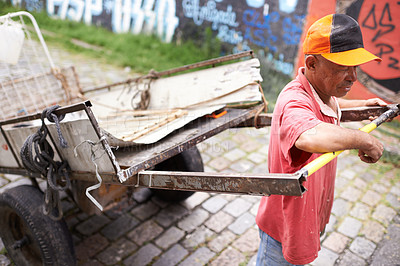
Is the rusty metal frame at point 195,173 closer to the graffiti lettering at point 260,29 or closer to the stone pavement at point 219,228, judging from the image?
the stone pavement at point 219,228

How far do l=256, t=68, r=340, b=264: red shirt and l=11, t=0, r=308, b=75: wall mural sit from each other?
198 inches

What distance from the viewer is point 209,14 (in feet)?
25.3

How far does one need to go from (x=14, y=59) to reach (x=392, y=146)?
5.15 metres

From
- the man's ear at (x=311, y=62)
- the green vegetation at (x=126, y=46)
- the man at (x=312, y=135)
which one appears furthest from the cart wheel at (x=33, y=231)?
the green vegetation at (x=126, y=46)

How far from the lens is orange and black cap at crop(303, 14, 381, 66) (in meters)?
1.58

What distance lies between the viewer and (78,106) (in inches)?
72.7

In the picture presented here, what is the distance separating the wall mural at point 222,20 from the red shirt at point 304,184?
5.02m

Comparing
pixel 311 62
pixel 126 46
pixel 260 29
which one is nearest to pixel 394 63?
pixel 260 29

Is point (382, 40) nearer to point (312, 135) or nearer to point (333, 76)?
point (333, 76)

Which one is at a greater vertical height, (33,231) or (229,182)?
(229,182)

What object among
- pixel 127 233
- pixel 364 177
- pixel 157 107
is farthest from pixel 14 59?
pixel 364 177

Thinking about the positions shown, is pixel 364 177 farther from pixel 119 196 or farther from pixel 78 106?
pixel 78 106

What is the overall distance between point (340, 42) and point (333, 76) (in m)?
0.18

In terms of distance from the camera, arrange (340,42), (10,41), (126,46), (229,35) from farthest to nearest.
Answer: (126,46), (229,35), (10,41), (340,42)
